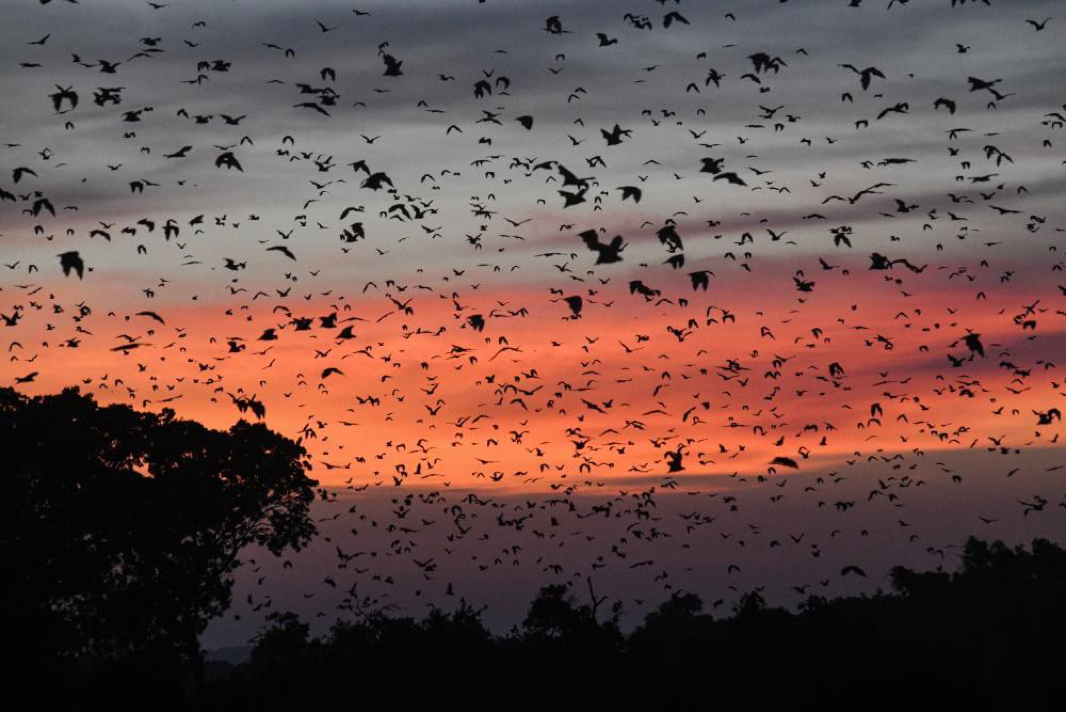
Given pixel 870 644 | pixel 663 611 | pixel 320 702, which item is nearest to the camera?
pixel 320 702

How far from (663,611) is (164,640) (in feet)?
439

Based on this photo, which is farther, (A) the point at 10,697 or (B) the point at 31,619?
(B) the point at 31,619

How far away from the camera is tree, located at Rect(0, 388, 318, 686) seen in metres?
60.0

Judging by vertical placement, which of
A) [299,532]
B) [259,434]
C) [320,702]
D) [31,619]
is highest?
[259,434]

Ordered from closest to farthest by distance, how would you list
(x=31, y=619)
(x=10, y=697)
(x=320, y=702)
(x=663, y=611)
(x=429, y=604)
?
1. (x=10, y=697)
2. (x=31, y=619)
3. (x=320, y=702)
4. (x=429, y=604)
5. (x=663, y=611)

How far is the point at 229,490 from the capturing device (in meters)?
67.1

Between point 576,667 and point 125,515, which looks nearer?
point 125,515

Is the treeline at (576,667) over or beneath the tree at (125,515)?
beneath

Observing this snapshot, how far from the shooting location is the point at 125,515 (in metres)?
62.6

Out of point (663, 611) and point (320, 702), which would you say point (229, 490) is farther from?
point (663, 611)

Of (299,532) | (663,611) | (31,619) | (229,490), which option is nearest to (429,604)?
(299,532)

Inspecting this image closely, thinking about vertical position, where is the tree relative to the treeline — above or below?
above

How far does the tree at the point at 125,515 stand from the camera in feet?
197

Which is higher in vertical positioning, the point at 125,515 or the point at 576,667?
the point at 125,515
